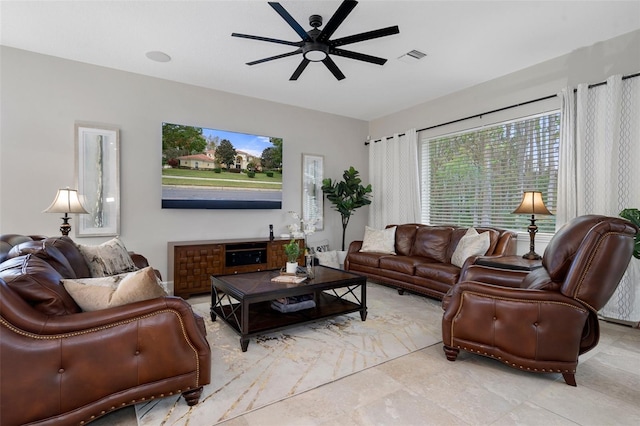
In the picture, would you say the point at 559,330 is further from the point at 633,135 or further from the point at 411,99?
the point at 411,99

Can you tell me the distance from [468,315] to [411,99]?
3.91 meters

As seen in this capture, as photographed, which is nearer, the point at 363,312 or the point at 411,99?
the point at 363,312

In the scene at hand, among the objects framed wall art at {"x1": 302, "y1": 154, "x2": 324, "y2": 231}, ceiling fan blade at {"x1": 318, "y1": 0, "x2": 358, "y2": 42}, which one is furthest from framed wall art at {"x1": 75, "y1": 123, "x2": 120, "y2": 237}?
ceiling fan blade at {"x1": 318, "y1": 0, "x2": 358, "y2": 42}

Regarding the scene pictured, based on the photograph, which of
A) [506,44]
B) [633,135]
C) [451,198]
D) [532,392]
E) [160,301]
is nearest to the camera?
[160,301]

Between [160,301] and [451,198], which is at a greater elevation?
[451,198]

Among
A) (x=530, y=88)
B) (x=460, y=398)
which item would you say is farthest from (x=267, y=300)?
(x=530, y=88)

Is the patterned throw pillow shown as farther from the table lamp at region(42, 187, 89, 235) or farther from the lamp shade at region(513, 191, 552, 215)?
the lamp shade at region(513, 191, 552, 215)

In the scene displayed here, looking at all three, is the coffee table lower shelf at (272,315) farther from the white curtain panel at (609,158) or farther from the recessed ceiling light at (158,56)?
the recessed ceiling light at (158,56)

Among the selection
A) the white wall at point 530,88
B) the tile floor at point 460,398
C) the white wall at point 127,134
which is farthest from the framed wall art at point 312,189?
the tile floor at point 460,398

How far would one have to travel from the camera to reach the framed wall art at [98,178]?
3.90 metres

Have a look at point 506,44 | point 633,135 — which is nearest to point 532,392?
point 633,135

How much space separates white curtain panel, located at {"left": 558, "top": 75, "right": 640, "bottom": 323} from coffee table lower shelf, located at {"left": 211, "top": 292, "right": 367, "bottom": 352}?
103 inches

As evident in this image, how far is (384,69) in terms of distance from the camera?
409 cm

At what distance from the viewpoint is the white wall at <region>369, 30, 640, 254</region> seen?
3375 mm
